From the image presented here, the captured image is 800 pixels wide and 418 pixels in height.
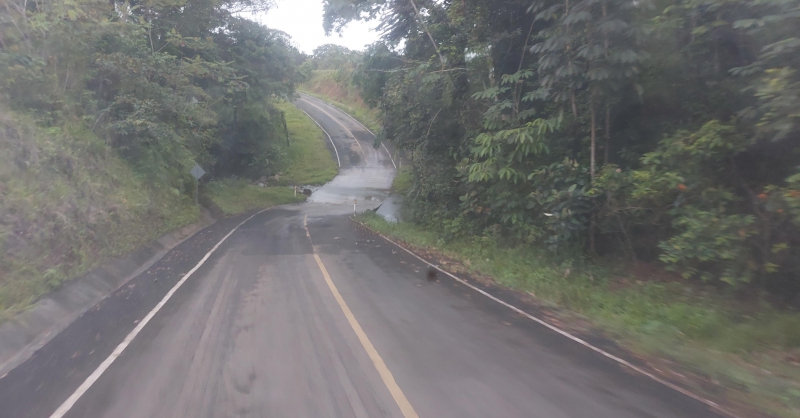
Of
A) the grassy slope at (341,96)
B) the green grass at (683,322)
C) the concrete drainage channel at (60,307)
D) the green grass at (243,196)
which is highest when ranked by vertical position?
the grassy slope at (341,96)

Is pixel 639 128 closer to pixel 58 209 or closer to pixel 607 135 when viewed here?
pixel 607 135

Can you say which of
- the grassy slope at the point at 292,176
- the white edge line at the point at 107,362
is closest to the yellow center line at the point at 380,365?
the white edge line at the point at 107,362

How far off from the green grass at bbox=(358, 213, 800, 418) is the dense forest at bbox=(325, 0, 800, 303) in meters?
0.56

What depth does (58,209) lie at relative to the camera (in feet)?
38.8

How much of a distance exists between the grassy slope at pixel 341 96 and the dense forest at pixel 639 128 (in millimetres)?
53301

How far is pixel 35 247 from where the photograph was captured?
33.8ft

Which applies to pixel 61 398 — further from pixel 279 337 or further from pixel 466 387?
pixel 466 387

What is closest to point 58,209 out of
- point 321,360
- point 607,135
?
point 321,360

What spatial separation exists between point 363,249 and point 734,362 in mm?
11553

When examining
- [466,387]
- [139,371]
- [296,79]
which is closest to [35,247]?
[139,371]

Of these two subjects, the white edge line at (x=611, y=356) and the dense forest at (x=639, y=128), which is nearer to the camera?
the white edge line at (x=611, y=356)

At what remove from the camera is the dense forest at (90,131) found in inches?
427

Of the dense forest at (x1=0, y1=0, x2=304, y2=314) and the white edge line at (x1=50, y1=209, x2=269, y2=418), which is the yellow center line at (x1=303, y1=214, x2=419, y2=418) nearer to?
the white edge line at (x1=50, y1=209, x2=269, y2=418)

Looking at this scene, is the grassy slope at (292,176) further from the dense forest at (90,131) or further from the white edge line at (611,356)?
the white edge line at (611,356)
